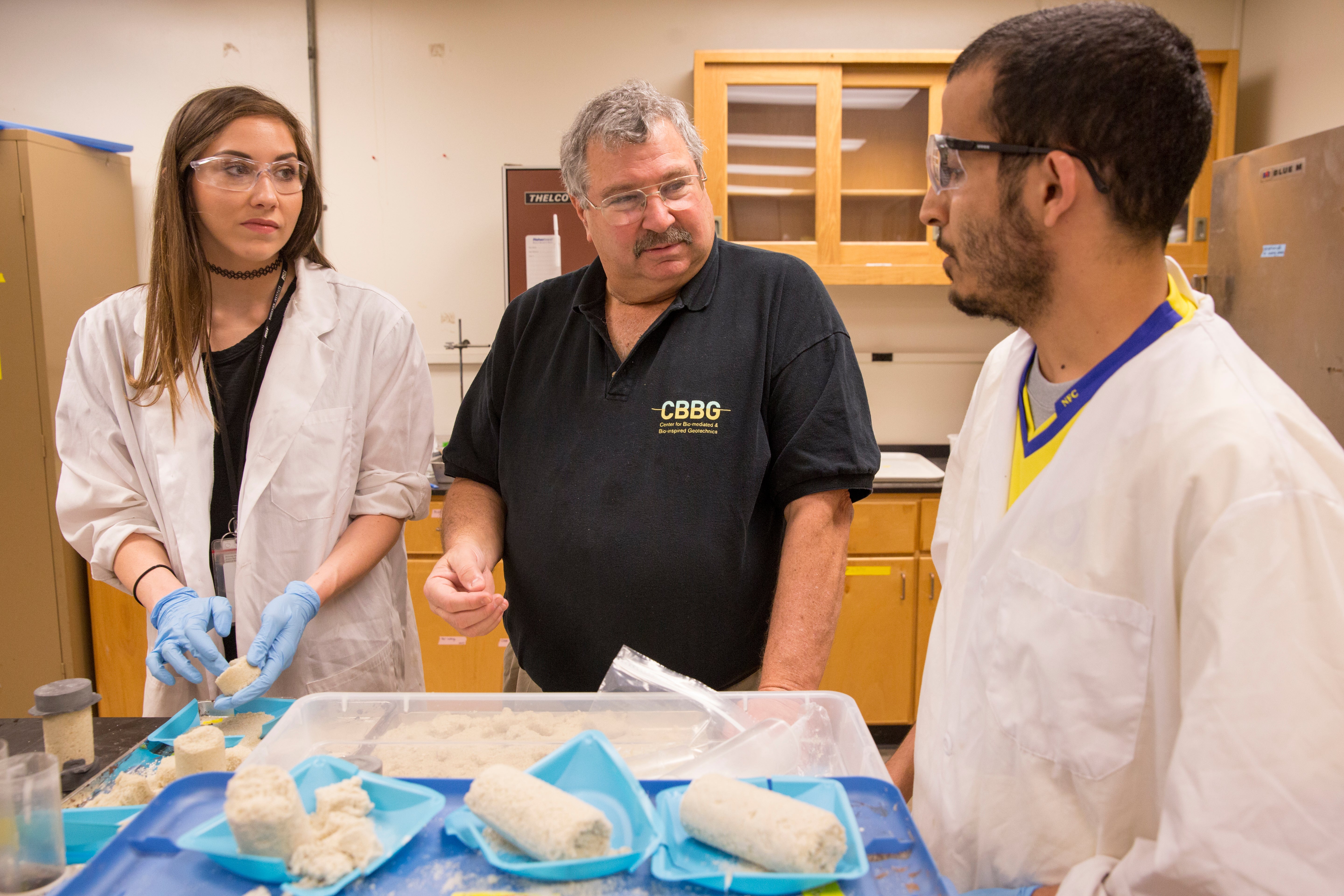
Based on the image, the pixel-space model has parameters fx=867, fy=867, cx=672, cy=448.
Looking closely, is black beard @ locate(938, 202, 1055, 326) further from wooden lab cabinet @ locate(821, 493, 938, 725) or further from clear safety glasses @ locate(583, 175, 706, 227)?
wooden lab cabinet @ locate(821, 493, 938, 725)

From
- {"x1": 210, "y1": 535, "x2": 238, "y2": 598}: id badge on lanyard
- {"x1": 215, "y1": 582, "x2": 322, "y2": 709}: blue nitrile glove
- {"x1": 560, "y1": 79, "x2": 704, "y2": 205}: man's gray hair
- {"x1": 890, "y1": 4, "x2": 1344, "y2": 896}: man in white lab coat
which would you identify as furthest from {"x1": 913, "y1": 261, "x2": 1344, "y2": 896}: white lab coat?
A: {"x1": 210, "y1": 535, "x2": 238, "y2": 598}: id badge on lanyard

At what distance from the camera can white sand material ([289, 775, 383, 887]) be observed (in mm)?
682

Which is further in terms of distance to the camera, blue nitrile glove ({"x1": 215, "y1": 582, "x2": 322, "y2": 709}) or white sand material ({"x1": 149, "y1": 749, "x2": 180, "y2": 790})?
blue nitrile glove ({"x1": 215, "y1": 582, "x2": 322, "y2": 709})

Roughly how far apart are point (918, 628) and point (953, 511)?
1969 millimetres

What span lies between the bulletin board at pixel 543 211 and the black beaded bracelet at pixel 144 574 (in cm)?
184

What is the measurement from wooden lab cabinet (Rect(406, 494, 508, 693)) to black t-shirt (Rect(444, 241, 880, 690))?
1553 millimetres

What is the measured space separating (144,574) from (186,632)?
0.23 m

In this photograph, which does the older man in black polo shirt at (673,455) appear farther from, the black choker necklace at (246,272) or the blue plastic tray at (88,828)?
the black choker necklace at (246,272)

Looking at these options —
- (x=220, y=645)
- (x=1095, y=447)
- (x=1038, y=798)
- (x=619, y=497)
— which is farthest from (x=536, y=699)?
(x=220, y=645)

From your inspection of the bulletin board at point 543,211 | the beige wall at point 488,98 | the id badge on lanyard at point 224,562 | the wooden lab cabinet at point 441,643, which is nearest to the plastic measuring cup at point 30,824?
the id badge on lanyard at point 224,562

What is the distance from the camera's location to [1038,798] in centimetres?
83

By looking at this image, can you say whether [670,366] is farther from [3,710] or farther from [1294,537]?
[3,710]

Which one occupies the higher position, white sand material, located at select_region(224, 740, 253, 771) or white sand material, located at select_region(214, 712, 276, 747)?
white sand material, located at select_region(224, 740, 253, 771)

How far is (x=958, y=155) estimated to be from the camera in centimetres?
88
